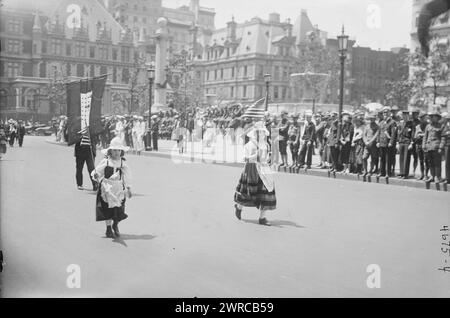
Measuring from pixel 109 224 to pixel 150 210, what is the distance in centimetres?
231

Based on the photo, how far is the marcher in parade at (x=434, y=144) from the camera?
47.3ft

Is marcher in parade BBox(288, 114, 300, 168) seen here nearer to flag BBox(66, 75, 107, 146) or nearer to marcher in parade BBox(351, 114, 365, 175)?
marcher in parade BBox(351, 114, 365, 175)

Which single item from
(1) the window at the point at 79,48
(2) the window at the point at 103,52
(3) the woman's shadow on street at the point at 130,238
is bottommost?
(3) the woman's shadow on street at the point at 130,238

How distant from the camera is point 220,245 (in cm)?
767

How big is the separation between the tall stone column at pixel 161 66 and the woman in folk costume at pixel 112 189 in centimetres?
3313

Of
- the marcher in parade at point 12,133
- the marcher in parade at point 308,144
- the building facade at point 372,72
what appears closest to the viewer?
the marcher in parade at point 308,144

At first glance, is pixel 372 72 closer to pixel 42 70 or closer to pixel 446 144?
pixel 42 70

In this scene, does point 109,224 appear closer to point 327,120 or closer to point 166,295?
point 166,295

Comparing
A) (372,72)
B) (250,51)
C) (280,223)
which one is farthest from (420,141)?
(372,72)

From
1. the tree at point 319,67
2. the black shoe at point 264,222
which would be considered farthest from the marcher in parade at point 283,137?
the black shoe at point 264,222

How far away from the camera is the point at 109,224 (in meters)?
8.09

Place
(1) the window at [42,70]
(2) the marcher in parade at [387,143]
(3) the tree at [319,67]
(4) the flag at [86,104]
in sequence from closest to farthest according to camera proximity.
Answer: (4) the flag at [86,104] < (2) the marcher in parade at [387,143] < (3) the tree at [319,67] < (1) the window at [42,70]

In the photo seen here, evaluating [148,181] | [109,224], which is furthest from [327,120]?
[109,224]

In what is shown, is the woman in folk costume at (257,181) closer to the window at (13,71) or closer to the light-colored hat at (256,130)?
the light-colored hat at (256,130)
